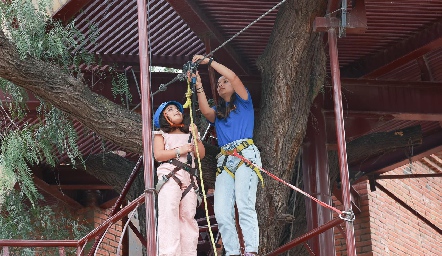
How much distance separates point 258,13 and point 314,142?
1.87 m

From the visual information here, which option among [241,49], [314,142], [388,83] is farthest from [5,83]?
[388,83]

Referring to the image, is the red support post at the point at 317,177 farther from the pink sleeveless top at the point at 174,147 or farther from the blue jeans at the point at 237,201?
the pink sleeveless top at the point at 174,147

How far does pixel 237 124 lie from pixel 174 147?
0.93m

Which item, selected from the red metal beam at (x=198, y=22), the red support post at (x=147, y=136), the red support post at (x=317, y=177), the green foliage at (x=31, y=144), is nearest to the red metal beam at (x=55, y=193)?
the green foliage at (x=31, y=144)

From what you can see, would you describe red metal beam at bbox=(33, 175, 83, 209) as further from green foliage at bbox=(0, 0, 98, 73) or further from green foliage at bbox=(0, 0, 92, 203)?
green foliage at bbox=(0, 0, 98, 73)

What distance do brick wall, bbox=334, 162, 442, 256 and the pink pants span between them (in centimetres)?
677

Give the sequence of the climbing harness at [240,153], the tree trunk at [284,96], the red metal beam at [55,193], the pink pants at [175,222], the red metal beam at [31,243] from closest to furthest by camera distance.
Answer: the pink pants at [175,222] → the climbing harness at [240,153] → the red metal beam at [31,243] → the tree trunk at [284,96] → the red metal beam at [55,193]

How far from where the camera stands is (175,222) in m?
8.98

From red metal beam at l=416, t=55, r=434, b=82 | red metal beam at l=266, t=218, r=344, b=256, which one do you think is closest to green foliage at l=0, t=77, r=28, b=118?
red metal beam at l=266, t=218, r=344, b=256

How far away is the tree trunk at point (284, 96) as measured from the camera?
1072 cm

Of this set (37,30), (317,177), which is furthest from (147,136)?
(317,177)

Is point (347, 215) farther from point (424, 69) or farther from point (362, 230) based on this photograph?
point (362, 230)

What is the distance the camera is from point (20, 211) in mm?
12742

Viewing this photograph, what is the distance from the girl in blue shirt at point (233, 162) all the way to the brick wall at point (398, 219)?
5.86m
